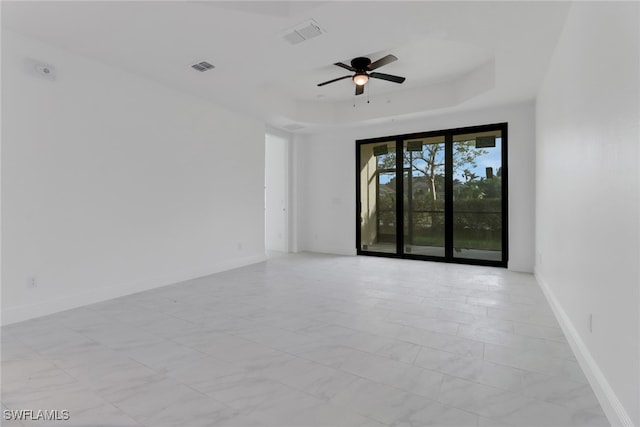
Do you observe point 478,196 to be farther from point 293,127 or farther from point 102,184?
point 102,184

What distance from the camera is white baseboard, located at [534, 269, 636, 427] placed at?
1.57 m

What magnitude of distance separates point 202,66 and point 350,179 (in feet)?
12.8

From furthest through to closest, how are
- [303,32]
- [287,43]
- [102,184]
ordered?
[102,184] < [287,43] < [303,32]

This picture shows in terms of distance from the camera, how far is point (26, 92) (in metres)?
→ 3.21

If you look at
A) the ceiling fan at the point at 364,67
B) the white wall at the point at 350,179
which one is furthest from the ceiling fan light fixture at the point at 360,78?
the white wall at the point at 350,179

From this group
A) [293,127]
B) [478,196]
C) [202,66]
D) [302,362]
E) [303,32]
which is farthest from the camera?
[293,127]

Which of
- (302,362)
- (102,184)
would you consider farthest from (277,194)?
(302,362)

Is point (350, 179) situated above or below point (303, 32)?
below

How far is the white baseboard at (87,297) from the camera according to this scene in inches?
122

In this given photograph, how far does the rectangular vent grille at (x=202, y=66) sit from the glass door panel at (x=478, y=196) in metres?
4.37

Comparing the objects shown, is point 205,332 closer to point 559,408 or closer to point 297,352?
point 297,352

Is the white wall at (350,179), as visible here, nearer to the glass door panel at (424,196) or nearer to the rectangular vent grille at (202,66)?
the glass door panel at (424,196)

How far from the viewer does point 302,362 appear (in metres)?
2.28

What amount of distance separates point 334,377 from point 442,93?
4988mm
